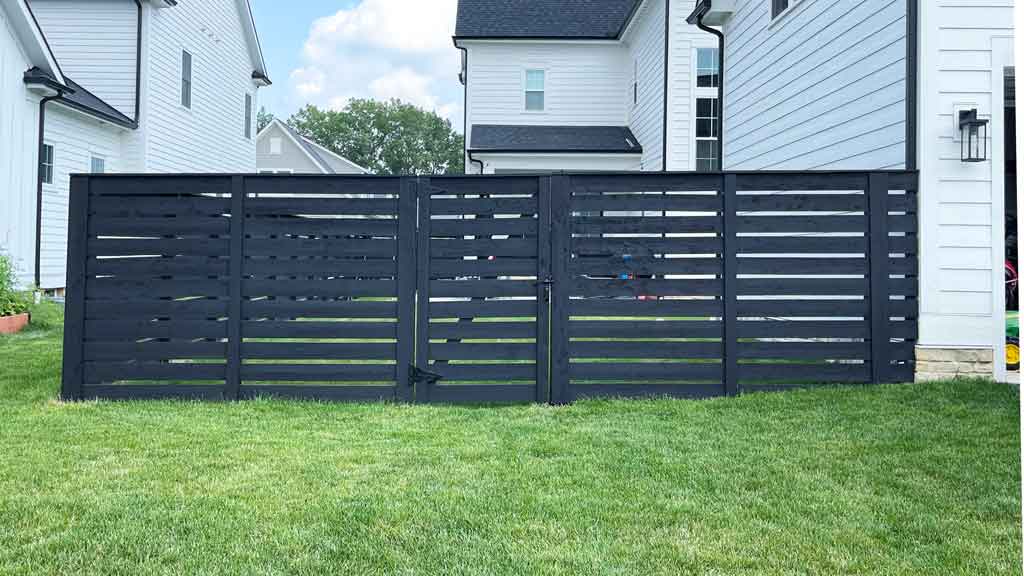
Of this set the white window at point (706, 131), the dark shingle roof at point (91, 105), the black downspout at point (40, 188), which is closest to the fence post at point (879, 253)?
the white window at point (706, 131)

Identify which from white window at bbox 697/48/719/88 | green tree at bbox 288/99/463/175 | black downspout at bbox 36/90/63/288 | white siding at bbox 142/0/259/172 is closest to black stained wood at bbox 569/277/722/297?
black downspout at bbox 36/90/63/288

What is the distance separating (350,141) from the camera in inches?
2432

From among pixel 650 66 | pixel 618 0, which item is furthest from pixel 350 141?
pixel 650 66

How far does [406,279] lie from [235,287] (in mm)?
1192

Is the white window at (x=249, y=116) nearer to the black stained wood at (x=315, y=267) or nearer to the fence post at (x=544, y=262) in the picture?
the black stained wood at (x=315, y=267)

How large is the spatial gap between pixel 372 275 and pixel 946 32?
4489 mm

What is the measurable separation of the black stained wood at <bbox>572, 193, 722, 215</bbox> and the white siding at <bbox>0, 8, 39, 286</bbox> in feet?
31.4

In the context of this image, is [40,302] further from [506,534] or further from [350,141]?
[350,141]

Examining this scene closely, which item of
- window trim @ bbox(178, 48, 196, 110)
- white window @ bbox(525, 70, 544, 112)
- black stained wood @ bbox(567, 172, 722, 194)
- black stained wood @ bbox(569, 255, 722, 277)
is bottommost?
black stained wood @ bbox(569, 255, 722, 277)

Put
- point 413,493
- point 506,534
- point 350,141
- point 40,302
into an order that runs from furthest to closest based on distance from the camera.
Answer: point 350,141 < point 40,302 < point 413,493 < point 506,534

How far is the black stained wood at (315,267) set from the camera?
6000 millimetres

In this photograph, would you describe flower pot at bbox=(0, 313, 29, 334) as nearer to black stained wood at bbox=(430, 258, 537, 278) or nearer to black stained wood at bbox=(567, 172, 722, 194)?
black stained wood at bbox=(430, 258, 537, 278)

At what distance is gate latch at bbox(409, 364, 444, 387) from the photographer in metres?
6.03

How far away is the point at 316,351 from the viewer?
6.04 metres
